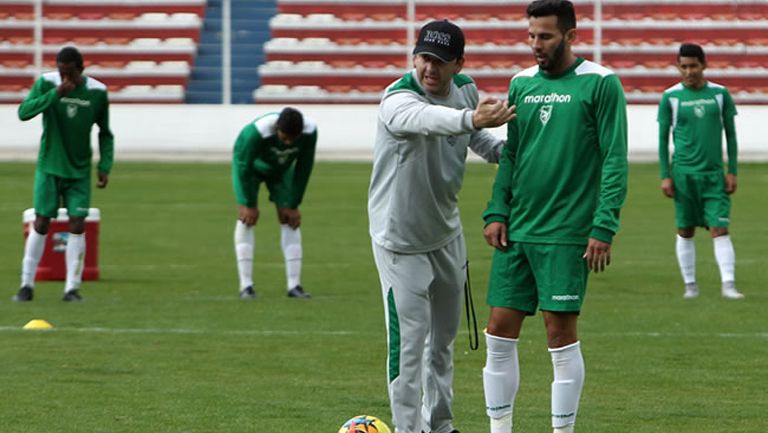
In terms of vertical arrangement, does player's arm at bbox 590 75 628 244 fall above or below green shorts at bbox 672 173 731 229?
above

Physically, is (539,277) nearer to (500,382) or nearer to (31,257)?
(500,382)

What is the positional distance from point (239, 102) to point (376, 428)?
107 feet

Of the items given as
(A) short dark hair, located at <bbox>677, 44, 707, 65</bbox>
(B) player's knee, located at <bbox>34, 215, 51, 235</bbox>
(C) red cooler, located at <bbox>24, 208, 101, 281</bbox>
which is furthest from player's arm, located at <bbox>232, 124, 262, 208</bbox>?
(A) short dark hair, located at <bbox>677, 44, 707, 65</bbox>

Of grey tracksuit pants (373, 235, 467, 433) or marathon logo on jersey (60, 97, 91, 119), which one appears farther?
marathon logo on jersey (60, 97, 91, 119)

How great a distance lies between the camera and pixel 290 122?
518 inches

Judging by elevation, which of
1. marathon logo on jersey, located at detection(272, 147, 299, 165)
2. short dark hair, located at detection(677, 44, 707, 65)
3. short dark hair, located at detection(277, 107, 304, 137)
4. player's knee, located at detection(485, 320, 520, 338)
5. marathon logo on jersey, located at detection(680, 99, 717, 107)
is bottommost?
player's knee, located at detection(485, 320, 520, 338)

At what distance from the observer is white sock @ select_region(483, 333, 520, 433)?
7020 millimetres

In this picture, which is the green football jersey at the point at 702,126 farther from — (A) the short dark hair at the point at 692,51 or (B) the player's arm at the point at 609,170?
(B) the player's arm at the point at 609,170

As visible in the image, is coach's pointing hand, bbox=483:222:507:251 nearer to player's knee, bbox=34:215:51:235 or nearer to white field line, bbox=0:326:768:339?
white field line, bbox=0:326:768:339

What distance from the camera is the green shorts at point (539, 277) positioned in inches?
270

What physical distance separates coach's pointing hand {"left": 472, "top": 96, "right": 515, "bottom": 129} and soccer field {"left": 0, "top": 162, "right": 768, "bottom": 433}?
1.94 metres

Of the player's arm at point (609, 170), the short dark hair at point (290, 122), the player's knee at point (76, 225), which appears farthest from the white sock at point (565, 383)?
the player's knee at point (76, 225)

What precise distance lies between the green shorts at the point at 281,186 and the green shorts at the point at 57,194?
60.6 inches

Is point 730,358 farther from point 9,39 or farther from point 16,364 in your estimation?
point 9,39
